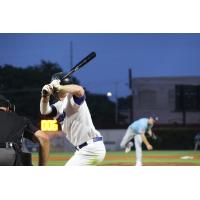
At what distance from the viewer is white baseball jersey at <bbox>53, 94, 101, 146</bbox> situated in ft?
18.4

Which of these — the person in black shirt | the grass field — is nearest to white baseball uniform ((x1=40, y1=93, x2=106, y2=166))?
the person in black shirt

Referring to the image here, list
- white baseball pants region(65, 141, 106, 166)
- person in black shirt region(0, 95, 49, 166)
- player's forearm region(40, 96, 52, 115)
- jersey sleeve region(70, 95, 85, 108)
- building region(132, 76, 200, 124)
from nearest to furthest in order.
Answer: person in black shirt region(0, 95, 49, 166) < jersey sleeve region(70, 95, 85, 108) < white baseball pants region(65, 141, 106, 166) < player's forearm region(40, 96, 52, 115) < building region(132, 76, 200, 124)

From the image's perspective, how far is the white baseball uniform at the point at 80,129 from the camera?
554cm

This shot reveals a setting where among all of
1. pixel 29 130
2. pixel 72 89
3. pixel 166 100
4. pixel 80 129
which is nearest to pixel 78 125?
pixel 80 129

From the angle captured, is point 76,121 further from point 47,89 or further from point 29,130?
point 29,130

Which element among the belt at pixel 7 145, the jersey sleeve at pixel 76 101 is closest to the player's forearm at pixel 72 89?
the jersey sleeve at pixel 76 101

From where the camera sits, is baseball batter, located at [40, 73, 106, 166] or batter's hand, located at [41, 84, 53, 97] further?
baseball batter, located at [40, 73, 106, 166]

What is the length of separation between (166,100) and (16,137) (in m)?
15.8

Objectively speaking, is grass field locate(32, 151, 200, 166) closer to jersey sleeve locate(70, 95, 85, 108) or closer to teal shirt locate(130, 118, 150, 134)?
teal shirt locate(130, 118, 150, 134)

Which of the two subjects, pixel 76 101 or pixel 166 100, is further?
pixel 166 100

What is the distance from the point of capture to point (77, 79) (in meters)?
11.1

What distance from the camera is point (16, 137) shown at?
13.5 feet
